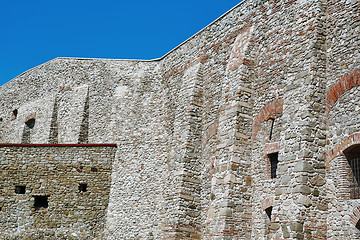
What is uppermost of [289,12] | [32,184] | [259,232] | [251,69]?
[289,12]

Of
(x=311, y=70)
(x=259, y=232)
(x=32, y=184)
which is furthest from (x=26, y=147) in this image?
(x=311, y=70)

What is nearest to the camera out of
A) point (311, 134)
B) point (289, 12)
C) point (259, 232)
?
point (311, 134)

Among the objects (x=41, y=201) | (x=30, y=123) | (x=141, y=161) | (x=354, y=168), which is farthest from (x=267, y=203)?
(x=30, y=123)

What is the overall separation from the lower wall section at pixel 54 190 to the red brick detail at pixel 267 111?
7776 mm

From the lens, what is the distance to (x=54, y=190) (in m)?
17.0

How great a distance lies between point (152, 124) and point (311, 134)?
8936 mm

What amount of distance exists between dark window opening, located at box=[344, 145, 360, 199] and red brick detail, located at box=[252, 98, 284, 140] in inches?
89.5

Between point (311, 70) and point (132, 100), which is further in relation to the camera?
point (132, 100)

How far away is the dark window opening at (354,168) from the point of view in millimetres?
8773

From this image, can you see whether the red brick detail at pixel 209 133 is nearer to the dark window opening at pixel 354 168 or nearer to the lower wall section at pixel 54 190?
the dark window opening at pixel 354 168

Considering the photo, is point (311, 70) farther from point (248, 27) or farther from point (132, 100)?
point (132, 100)

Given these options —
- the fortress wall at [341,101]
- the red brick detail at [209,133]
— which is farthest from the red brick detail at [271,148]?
the red brick detail at [209,133]

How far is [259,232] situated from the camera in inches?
424

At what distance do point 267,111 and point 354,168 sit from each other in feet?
9.94
